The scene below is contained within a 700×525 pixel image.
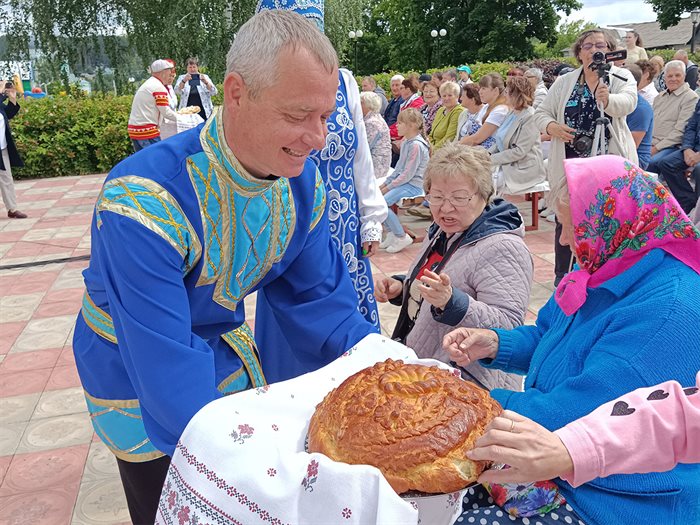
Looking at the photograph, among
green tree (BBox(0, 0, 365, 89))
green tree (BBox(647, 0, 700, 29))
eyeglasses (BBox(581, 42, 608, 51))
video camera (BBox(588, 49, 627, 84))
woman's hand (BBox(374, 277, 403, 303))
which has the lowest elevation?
woman's hand (BBox(374, 277, 403, 303))

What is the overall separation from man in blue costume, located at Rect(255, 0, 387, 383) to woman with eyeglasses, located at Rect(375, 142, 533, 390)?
1.50 ft

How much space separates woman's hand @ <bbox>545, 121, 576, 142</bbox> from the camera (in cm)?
507

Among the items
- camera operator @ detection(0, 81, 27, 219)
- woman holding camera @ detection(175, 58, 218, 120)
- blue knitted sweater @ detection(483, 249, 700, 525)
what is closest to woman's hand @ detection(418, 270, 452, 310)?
blue knitted sweater @ detection(483, 249, 700, 525)

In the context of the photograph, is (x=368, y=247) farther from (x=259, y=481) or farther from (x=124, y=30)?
(x=124, y=30)

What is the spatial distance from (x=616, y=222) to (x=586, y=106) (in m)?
3.71

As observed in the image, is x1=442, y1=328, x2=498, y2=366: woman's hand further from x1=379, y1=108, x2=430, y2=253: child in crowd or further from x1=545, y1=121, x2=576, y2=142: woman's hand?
x1=379, y1=108, x2=430, y2=253: child in crowd

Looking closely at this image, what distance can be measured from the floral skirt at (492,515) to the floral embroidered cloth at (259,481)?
0.36m

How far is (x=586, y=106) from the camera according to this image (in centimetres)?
505

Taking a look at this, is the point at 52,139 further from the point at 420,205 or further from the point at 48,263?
the point at 420,205

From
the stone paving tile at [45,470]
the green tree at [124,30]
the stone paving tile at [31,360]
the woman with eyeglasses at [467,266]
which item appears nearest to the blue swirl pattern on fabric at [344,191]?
the woman with eyeglasses at [467,266]

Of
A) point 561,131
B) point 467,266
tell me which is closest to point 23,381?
point 467,266

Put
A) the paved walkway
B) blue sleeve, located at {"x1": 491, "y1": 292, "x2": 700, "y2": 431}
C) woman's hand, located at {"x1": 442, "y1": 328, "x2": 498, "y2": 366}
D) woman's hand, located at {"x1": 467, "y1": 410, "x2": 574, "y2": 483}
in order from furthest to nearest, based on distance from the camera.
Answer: the paved walkway
woman's hand, located at {"x1": 442, "y1": 328, "x2": 498, "y2": 366}
blue sleeve, located at {"x1": 491, "y1": 292, "x2": 700, "y2": 431}
woman's hand, located at {"x1": 467, "y1": 410, "x2": 574, "y2": 483}

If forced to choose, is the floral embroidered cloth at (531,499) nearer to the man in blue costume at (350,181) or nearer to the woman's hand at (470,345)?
the woman's hand at (470,345)

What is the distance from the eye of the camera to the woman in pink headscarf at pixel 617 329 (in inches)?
59.0
